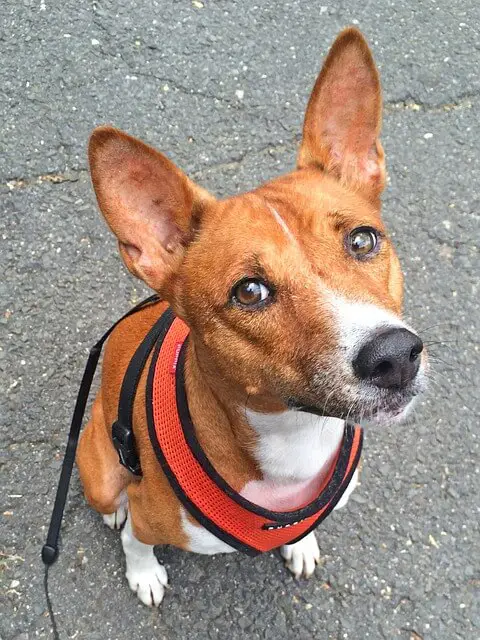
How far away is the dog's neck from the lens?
2.10 meters

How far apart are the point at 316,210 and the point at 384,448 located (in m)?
1.79

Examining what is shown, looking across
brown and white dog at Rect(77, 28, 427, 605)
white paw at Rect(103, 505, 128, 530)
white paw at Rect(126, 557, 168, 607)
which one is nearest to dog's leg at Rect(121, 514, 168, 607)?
white paw at Rect(126, 557, 168, 607)

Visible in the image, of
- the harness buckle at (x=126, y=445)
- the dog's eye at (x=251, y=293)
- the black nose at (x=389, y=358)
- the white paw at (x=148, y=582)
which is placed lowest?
the white paw at (x=148, y=582)

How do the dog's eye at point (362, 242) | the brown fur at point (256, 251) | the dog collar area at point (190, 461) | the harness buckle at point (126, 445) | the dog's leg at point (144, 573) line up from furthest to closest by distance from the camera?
1. the dog's leg at point (144, 573)
2. the harness buckle at point (126, 445)
3. the dog collar area at point (190, 461)
4. the dog's eye at point (362, 242)
5. the brown fur at point (256, 251)

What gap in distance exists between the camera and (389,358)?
164 centimetres

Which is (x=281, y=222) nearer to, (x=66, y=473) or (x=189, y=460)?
(x=189, y=460)

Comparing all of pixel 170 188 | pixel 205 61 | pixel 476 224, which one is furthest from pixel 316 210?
pixel 205 61

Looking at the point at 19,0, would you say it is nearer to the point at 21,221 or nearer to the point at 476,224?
the point at 21,221

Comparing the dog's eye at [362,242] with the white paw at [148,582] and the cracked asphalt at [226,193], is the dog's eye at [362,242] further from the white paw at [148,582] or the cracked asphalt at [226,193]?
the white paw at [148,582]

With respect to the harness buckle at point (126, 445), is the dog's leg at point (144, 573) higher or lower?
lower

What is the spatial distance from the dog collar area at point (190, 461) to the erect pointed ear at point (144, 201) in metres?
0.38

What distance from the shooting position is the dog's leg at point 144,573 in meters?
2.94

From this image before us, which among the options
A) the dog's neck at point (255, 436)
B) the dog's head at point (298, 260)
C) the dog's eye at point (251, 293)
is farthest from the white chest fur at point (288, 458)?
the dog's eye at point (251, 293)

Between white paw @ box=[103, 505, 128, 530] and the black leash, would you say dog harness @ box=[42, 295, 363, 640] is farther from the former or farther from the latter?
white paw @ box=[103, 505, 128, 530]
